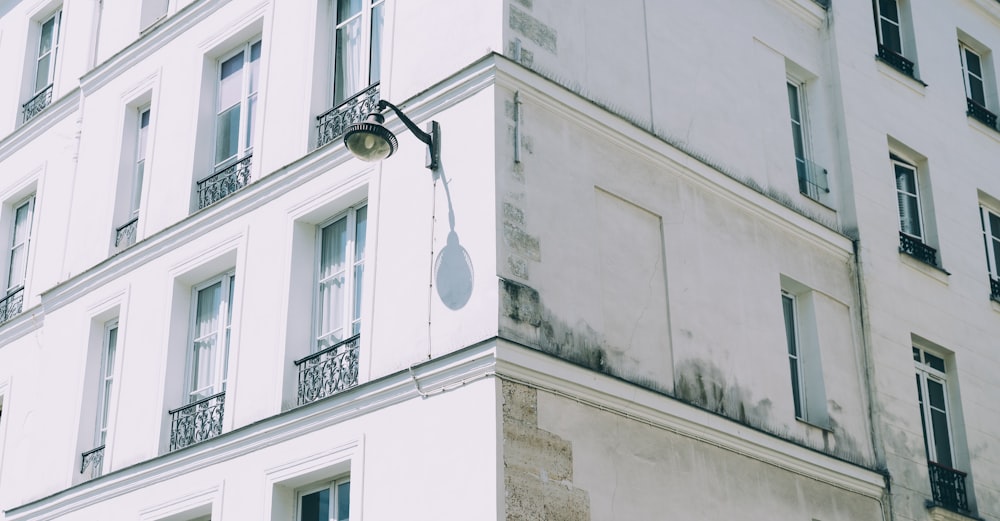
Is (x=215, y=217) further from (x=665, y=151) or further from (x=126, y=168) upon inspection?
(x=665, y=151)

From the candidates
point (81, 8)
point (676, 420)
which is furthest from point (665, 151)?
point (81, 8)

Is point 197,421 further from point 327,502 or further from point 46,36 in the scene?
point 46,36

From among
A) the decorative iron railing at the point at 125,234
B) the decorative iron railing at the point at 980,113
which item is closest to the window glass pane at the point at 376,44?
the decorative iron railing at the point at 125,234

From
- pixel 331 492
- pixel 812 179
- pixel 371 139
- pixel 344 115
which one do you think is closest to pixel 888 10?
pixel 812 179

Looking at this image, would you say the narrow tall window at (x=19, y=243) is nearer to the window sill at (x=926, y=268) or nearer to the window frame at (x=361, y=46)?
the window frame at (x=361, y=46)

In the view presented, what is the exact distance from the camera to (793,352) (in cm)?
1534

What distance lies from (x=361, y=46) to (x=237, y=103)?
206 centimetres

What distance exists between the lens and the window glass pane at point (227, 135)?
15.9 metres

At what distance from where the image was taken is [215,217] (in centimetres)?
1514

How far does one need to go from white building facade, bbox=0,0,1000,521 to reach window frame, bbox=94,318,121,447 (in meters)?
0.04

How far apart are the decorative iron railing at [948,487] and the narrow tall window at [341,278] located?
7302mm

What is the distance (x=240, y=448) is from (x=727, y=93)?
267 inches

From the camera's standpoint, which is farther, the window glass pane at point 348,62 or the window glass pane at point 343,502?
the window glass pane at point 348,62

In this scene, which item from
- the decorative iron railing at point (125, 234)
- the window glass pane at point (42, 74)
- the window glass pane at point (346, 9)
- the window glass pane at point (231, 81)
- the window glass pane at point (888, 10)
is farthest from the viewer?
the window glass pane at point (42, 74)
